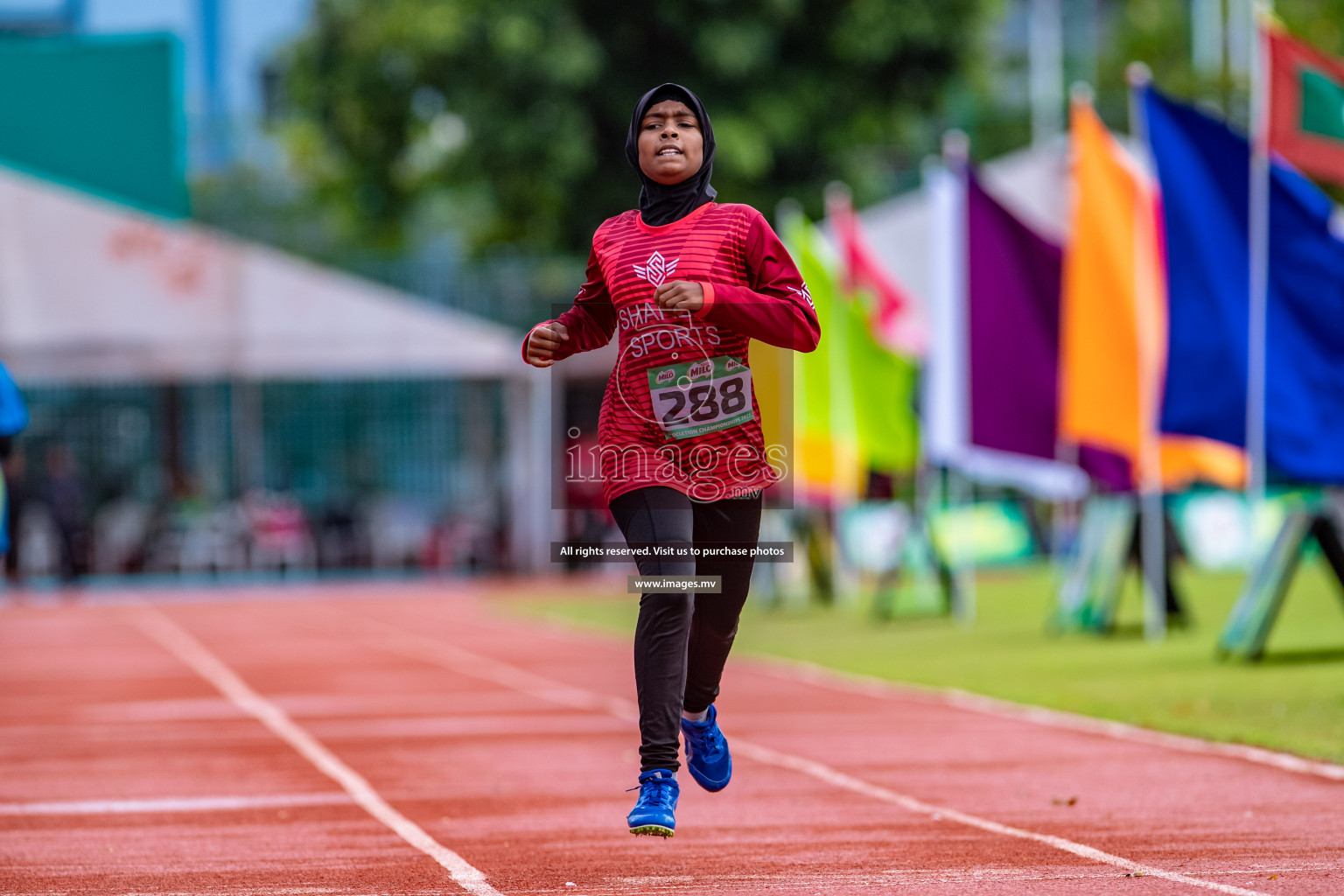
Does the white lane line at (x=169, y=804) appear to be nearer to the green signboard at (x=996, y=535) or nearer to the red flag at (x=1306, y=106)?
the red flag at (x=1306, y=106)

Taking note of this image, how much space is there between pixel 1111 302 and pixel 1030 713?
5.85m

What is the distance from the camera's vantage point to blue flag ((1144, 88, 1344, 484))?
489 inches

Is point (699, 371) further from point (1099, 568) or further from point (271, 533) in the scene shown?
point (271, 533)

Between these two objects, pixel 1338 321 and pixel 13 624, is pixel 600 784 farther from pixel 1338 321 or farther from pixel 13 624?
pixel 13 624

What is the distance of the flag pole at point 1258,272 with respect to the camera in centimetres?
1248

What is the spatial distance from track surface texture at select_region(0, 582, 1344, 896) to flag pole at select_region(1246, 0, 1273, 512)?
275cm

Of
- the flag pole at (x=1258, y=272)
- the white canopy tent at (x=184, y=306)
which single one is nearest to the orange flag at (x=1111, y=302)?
the flag pole at (x=1258, y=272)

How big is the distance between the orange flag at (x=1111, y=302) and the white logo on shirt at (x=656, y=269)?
10.4 m

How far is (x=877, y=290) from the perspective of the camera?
2039cm

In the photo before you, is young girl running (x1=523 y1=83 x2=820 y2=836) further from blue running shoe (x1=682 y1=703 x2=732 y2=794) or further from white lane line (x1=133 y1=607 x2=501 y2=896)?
white lane line (x1=133 y1=607 x2=501 y2=896)

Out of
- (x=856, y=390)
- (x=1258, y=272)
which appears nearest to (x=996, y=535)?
(x=856, y=390)

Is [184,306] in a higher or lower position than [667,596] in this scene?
higher

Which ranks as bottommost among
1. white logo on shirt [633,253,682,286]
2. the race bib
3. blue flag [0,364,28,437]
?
the race bib

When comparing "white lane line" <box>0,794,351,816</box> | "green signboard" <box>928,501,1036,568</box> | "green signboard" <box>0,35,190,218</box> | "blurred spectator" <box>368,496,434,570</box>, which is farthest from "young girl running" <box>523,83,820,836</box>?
"blurred spectator" <box>368,496,434,570</box>
